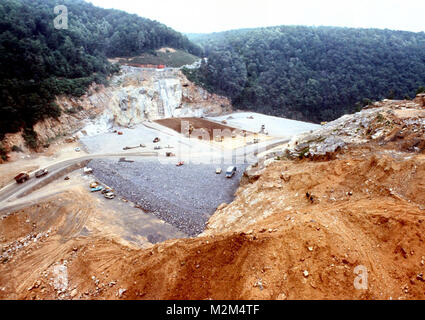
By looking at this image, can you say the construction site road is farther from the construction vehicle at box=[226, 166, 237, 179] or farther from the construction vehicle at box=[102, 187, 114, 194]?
the construction vehicle at box=[226, 166, 237, 179]

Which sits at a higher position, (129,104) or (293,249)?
(129,104)

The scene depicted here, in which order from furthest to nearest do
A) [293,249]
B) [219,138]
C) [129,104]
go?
[129,104], [219,138], [293,249]

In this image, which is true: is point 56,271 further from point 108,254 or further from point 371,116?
point 371,116

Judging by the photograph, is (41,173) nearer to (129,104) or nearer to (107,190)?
(107,190)

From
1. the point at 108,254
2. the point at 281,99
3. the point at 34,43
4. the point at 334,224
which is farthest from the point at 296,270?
the point at 281,99

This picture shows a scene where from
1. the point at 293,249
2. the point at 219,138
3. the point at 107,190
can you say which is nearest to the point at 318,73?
the point at 219,138
